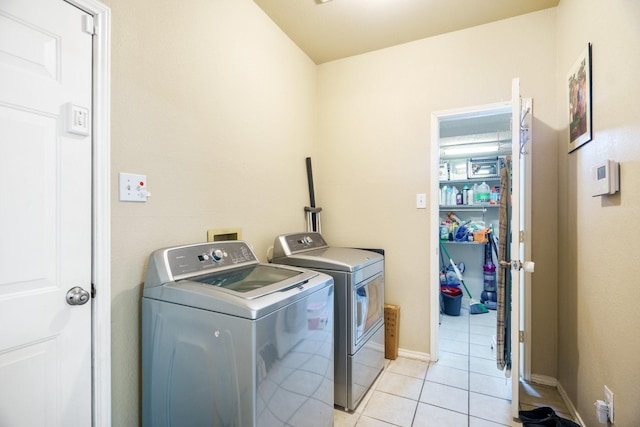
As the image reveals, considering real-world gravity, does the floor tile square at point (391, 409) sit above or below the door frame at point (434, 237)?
below

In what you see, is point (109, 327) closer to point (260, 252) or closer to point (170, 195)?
point (170, 195)

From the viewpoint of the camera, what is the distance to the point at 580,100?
171 cm

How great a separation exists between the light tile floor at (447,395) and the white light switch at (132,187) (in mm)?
1675

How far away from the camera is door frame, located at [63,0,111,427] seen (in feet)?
3.95

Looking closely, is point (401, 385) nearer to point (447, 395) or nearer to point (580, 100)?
point (447, 395)

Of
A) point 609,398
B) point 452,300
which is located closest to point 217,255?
point 609,398

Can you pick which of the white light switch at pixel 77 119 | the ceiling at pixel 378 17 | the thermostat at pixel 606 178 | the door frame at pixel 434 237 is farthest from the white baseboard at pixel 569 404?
the white light switch at pixel 77 119

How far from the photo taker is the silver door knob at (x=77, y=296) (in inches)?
44.5

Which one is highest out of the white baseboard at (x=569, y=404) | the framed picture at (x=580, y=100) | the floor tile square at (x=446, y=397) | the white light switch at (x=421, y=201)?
the framed picture at (x=580, y=100)

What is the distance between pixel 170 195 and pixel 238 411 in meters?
1.04

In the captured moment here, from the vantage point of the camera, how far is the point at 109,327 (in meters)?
1.24

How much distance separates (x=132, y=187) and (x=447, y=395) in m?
2.30

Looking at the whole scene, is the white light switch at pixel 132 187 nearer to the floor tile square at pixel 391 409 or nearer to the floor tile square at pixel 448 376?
the floor tile square at pixel 391 409

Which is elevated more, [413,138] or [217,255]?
[413,138]
